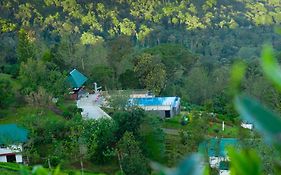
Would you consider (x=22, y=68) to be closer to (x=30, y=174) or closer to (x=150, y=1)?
(x=30, y=174)

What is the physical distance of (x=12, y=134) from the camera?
1166 centimetres

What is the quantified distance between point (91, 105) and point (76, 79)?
120 centimetres

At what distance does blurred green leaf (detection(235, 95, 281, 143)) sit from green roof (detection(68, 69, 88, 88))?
1676cm

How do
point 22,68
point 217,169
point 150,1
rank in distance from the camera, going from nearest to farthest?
1. point 217,169
2. point 22,68
3. point 150,1

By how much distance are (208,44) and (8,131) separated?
79.9 ft

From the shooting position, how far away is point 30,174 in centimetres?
86

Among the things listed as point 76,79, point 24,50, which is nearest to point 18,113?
point 76,79

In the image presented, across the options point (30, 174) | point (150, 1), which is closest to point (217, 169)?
point (30, 174)

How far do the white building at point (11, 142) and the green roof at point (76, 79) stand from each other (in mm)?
5344

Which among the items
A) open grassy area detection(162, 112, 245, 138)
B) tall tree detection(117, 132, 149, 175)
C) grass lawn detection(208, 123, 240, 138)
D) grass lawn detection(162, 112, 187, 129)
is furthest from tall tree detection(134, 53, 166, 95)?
tall tree detection(117, 132, 149, 175)

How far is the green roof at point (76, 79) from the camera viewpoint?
17.5 metres

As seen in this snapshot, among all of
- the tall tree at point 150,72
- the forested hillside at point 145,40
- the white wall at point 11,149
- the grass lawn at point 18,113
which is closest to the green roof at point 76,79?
the forested hillside at point 145,40

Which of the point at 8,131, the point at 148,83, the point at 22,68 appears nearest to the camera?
the point at 8,131

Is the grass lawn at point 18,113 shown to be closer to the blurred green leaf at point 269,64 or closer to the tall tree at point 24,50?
the tall tree at point 24,50
